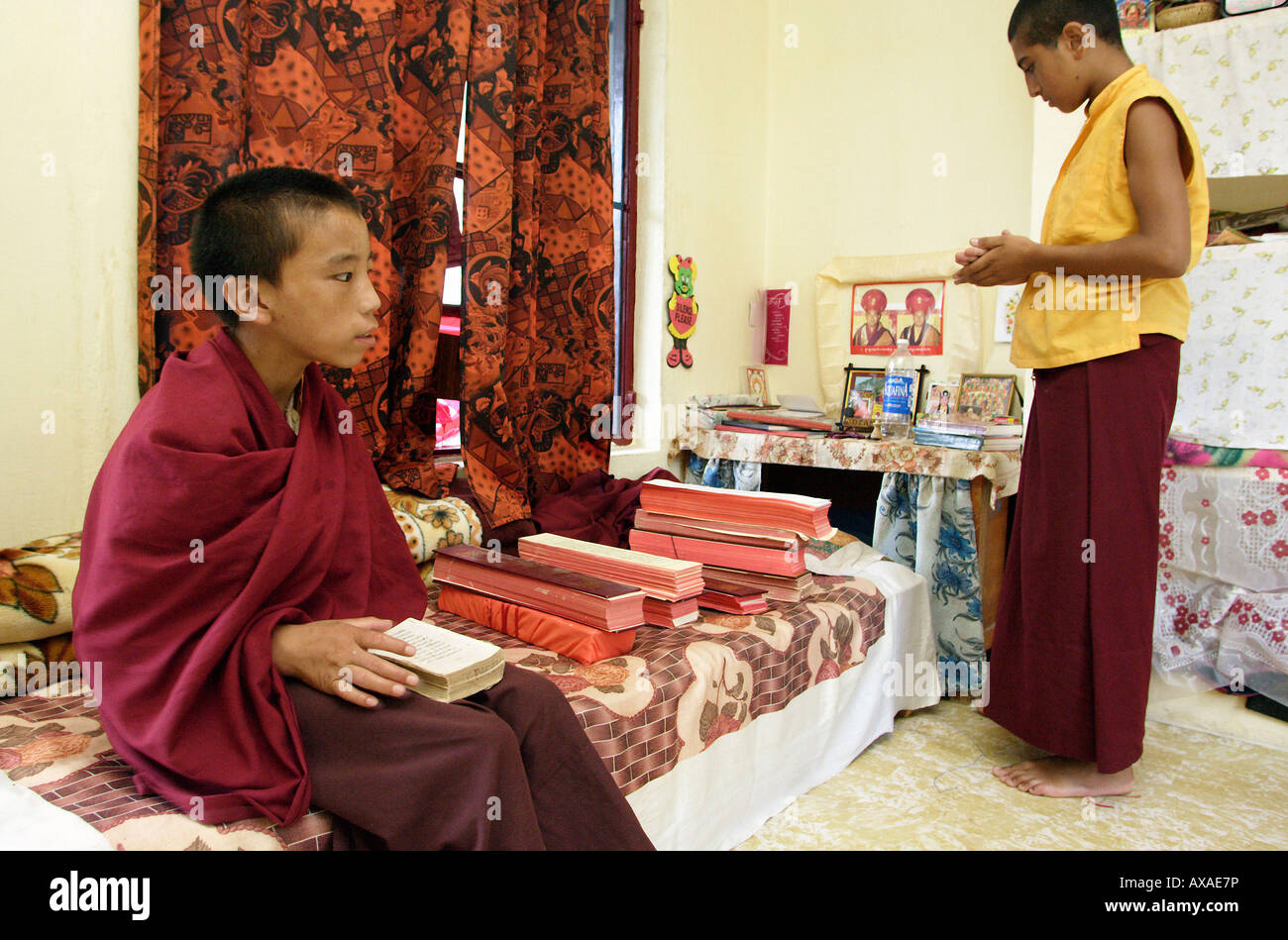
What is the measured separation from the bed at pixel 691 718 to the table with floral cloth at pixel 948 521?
0.18m

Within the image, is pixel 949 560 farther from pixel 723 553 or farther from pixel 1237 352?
pixel 1237 352

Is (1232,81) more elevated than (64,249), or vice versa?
(1232,81)

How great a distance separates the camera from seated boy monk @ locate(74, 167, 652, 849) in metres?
1.03

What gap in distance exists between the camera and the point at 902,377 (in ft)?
9.89

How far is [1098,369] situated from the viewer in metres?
1.89

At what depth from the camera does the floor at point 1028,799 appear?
1.77 meters

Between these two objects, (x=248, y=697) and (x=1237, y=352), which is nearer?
(x=248, y=697)

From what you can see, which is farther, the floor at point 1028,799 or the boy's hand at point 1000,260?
the boy's hand at point 1000,260

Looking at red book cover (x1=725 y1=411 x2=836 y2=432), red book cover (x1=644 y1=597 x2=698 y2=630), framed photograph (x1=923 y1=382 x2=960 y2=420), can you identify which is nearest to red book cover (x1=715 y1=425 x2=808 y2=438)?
red book cover (x1=725 y1=411 x2=836 y2=432)

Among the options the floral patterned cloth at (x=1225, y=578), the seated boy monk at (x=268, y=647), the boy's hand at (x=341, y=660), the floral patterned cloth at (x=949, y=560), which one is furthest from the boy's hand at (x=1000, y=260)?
the boy's hand at (x=341, y=660)

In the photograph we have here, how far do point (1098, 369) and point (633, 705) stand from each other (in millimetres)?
1297

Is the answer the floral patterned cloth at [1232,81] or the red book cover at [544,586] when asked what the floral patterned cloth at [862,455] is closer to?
the floral patterned cloth at [1232,81]

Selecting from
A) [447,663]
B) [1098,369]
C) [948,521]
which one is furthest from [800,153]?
[447,663]
